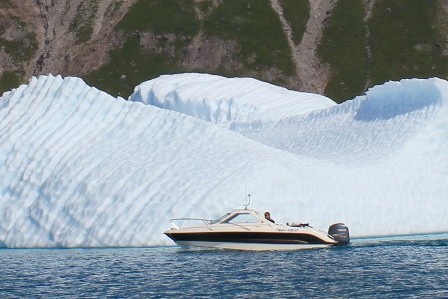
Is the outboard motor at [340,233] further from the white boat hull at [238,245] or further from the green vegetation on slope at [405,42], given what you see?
the green vegetation on slope at [405,42]

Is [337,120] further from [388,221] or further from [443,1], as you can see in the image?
[443,1]

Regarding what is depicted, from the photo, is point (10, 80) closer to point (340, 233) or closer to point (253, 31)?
point (253, 31)

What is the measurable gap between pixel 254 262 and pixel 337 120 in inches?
658

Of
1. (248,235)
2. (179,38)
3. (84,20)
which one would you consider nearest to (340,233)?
(248,235)

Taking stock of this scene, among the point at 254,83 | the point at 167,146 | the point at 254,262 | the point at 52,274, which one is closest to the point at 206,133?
the point at 167,146

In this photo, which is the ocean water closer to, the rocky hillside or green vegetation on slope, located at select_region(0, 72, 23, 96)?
the rocky hillside

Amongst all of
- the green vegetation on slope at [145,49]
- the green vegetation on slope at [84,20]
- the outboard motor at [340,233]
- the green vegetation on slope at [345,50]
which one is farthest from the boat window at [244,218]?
the green vegetation on slope at [84,20]

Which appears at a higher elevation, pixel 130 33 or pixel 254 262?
pixel 130 33

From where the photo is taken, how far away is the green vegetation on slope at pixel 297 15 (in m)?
140

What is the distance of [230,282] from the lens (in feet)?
87.4

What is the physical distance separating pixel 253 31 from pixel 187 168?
338ft

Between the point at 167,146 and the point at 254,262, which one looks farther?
the point at 167,146

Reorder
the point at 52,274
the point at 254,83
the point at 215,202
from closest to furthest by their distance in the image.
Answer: the point at 52,274 → the point at 215,202 → the point at 254,83

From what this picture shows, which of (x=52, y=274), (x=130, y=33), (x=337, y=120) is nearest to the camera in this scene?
(x=52, y=274)
